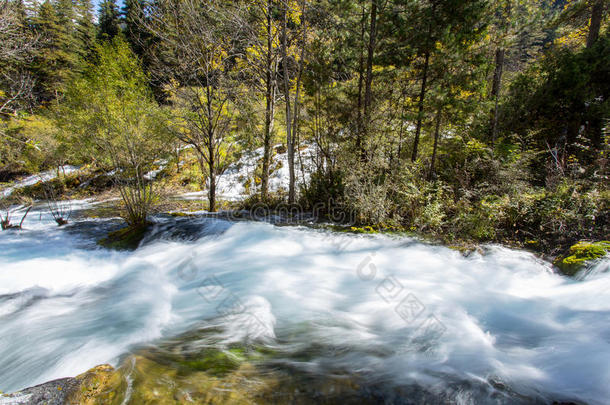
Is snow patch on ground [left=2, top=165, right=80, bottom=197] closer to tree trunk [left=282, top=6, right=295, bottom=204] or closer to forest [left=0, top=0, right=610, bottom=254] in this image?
forest [left=0, top=0, right=610, bottom=254]

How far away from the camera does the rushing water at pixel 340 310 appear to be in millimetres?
2266

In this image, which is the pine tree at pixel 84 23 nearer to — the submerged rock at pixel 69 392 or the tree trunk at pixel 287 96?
the tree trunk at pixel 287 96

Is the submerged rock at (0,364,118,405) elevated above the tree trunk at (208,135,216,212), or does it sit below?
below

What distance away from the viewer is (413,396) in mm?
1976

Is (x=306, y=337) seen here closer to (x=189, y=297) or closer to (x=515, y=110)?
(x=189, y=297)

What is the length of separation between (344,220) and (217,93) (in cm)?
557

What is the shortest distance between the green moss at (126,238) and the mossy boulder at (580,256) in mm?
8055

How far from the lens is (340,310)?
342 centimetres

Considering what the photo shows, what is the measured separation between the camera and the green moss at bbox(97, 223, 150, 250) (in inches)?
230

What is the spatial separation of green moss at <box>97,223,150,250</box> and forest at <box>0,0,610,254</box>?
346 mm

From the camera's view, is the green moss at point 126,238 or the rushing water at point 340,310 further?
the green moss at point 126,238

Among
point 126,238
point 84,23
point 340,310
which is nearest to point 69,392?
point 340,310

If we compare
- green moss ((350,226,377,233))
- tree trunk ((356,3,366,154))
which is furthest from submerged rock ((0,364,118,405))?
tree trunk ((356,3,366,154))

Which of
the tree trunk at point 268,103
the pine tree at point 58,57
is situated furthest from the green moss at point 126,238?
the pine tree at point 58,57
